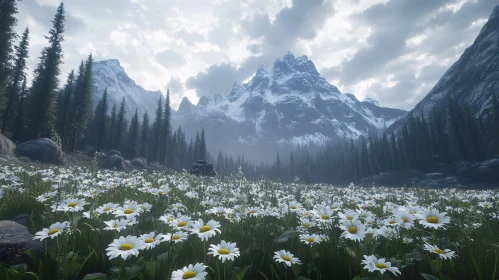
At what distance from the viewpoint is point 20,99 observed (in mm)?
44156

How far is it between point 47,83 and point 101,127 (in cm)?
2415

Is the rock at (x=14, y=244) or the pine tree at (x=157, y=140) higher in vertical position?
the pine tree at (x=157, y=140)

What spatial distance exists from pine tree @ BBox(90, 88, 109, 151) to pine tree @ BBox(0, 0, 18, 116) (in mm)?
28843

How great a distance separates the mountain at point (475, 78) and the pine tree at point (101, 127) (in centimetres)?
11132

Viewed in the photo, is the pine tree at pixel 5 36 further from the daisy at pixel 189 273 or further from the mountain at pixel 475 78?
the mountain at pixel 475 78

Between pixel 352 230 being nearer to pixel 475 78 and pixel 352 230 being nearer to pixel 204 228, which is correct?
pixel 204 228

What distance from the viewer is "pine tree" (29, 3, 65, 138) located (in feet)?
113

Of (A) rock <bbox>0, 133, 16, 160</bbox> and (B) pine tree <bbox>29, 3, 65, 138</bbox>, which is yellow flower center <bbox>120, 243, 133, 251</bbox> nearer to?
(A) rock <bbox>0, 133, 16, 160</bbox>

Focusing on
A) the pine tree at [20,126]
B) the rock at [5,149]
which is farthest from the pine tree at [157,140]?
the rock at [5,149]

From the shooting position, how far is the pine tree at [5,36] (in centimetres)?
2739

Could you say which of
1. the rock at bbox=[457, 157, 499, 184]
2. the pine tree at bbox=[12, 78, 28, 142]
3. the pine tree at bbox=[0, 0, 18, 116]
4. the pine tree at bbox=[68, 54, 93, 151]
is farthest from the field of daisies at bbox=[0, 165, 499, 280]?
the rock at bbox=[457, 157, 499, 184]

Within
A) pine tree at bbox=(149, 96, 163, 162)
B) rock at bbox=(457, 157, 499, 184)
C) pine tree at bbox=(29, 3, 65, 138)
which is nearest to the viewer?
pine tree at bbox=(29, 3, 65, 138)

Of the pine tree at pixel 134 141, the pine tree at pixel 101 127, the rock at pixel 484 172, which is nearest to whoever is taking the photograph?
the rock at pixel 484 172

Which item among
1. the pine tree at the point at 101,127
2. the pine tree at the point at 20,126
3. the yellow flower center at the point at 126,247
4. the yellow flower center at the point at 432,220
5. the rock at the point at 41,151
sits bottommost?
the yellow flower center at the point at 126,247
